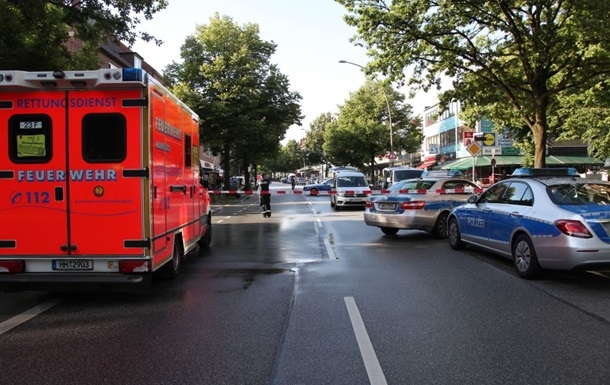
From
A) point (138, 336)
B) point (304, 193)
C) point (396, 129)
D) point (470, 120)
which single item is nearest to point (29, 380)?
point (138, 336)

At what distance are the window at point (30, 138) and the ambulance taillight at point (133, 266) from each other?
1596 mm

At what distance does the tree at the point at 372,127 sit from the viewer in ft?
188

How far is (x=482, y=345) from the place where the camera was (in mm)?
4832

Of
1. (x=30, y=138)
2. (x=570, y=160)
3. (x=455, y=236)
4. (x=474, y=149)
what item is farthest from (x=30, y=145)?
(x=570, y=160)

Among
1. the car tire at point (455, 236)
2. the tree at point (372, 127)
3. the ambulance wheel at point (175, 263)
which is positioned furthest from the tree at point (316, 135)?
the ambulance wheel at point (175, 263)

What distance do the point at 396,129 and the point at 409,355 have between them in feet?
181

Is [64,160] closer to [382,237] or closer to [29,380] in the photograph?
[29,380]

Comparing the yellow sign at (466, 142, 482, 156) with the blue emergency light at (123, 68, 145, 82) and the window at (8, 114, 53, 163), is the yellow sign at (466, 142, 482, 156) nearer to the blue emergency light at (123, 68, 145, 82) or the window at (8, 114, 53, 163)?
the blue emergency light at (123, 68, 145, 82)

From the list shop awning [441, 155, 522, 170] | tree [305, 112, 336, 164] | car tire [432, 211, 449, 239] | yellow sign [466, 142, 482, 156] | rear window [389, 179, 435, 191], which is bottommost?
car tire [432, 211, 449, 239]

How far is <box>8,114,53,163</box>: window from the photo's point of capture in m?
6.27

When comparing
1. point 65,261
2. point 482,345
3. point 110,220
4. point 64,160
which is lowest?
point 482,345

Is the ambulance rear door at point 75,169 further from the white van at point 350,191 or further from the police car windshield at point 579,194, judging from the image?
the white van at point 350,191

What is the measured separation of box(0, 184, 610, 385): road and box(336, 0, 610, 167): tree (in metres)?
8.88

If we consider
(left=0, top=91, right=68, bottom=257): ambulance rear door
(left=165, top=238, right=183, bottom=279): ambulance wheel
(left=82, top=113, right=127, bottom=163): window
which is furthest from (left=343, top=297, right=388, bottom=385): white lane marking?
(left=0, top=91, right=68, bottom=257): ambulance rear door
